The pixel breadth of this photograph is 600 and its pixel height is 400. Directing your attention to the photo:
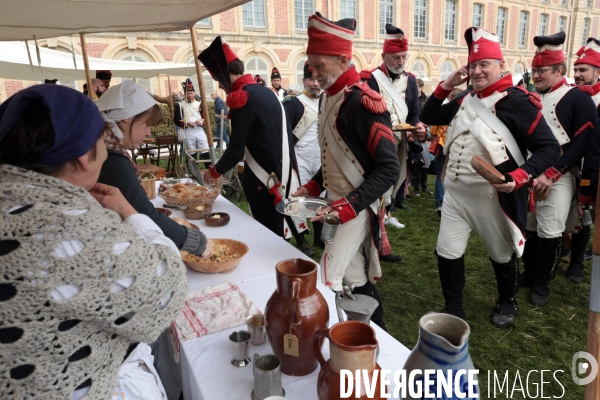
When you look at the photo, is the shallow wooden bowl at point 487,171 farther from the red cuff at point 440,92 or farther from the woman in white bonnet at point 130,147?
the woman in white bonnet at point 130,147

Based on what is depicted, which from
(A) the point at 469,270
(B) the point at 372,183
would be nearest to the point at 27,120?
(B) the point at 372,183

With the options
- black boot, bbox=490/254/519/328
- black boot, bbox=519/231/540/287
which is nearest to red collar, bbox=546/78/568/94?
black boot, bbox=519/231/540/287

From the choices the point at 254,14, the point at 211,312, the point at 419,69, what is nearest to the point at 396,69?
the point at 211,312

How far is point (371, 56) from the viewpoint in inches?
943

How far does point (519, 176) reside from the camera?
7.95 ft

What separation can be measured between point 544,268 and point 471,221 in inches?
42.8

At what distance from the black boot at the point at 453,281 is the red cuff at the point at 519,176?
2.27 feet

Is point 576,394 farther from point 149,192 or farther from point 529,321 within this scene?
point 149,192

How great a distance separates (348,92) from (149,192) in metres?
2.05

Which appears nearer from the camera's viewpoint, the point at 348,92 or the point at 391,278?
the point at 348,92

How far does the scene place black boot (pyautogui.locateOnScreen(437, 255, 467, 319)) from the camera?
2.86 metres

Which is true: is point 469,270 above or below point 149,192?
below

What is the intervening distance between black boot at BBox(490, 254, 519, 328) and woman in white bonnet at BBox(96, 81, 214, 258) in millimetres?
2142

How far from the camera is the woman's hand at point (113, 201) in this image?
46.5 inches
